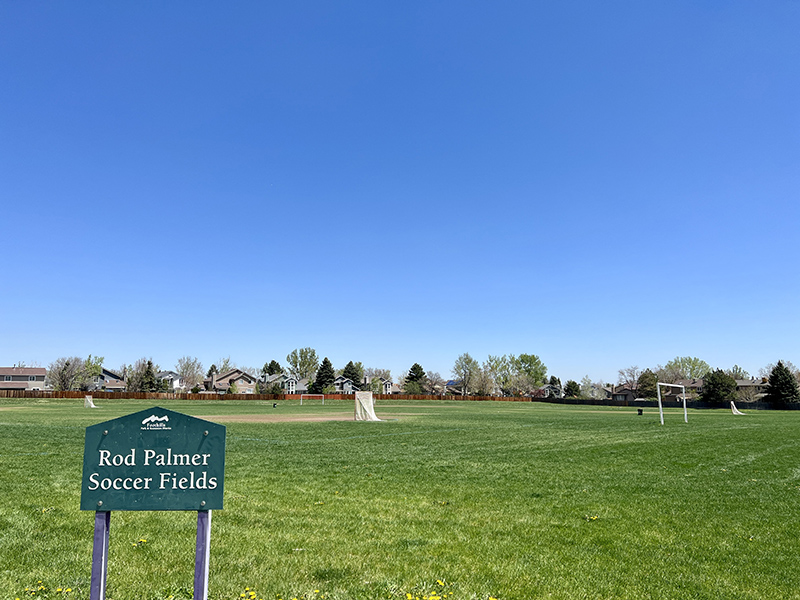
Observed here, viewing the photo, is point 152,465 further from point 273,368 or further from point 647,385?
point 273,368

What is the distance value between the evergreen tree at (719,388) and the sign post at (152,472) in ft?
361

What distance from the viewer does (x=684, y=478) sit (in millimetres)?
11906

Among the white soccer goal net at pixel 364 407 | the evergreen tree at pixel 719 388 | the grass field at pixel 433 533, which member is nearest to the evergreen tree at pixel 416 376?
the evergreen tree at pixel 719 388

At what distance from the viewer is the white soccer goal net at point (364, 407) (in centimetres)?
3516

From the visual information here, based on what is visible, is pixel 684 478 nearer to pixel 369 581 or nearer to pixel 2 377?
pixel 369 581

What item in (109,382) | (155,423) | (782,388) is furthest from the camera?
(109,382)

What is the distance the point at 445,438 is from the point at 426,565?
16370 mm

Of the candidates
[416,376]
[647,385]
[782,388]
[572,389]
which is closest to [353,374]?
[416,376]

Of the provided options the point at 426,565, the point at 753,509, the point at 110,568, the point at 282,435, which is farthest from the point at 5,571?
the point at 282,435

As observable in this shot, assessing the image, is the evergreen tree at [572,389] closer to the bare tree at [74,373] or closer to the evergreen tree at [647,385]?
the evergreen tree at [647,385]

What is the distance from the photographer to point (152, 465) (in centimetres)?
379

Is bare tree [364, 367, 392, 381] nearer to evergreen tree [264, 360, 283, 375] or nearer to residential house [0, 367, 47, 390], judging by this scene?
evergreen tree [264, 360, 283, 375]

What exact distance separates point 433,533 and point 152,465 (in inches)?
166

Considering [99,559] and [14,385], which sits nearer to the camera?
[99,559]
